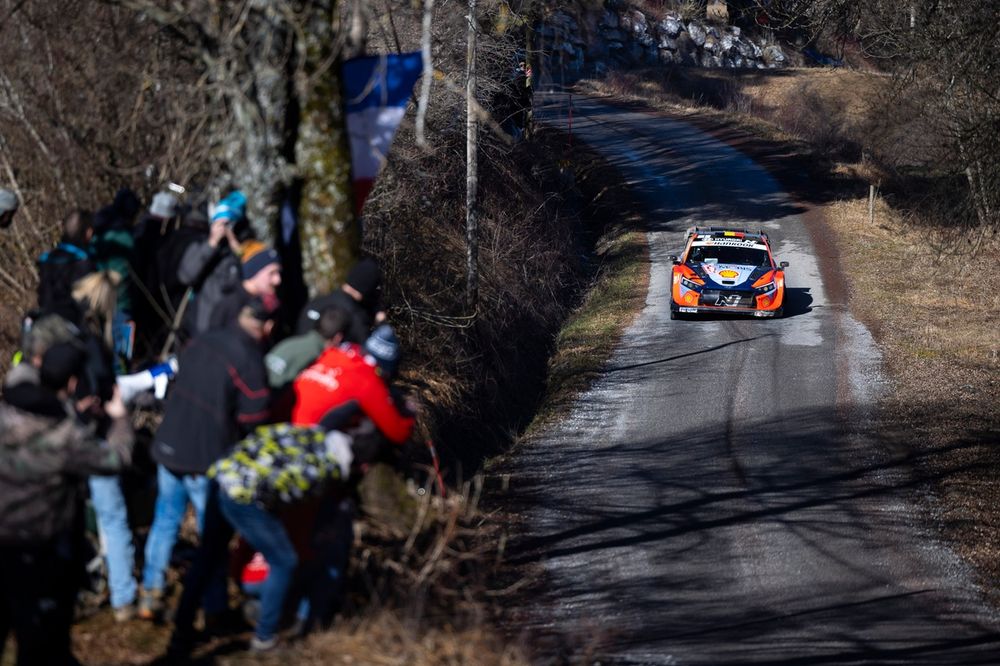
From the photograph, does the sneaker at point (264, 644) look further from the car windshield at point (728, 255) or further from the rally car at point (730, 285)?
the car windshield at point (728, 255)

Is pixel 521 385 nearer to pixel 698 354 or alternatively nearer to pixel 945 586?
pixel 698 354

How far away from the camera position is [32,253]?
10555mm

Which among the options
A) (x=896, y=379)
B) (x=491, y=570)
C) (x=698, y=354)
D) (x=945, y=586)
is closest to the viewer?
(x=491, y=570)

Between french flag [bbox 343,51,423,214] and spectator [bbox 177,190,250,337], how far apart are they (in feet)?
2.80

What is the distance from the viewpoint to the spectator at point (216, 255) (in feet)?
27.0

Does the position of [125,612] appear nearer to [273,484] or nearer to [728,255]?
[273,484]

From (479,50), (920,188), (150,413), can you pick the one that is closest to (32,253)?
(150,413)

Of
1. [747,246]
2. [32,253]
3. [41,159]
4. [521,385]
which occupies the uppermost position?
[41,159]

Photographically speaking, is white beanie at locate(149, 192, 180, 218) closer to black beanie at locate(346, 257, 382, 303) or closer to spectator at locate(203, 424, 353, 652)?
black beanie at locate(346, 257, 382, 303)

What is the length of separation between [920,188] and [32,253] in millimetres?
32156

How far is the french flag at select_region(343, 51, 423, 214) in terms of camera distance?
8.69 meters

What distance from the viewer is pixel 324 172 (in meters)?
8.44

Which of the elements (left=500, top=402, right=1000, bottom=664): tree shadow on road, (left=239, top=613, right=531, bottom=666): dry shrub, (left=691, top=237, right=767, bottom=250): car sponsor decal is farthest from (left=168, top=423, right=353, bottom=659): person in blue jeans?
(left=691, top=237, right=767, bottom=250): car sponsor decal

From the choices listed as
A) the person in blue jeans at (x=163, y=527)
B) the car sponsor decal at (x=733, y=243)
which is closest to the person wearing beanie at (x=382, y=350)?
the person in blue jeans at (x=163, y=527)
